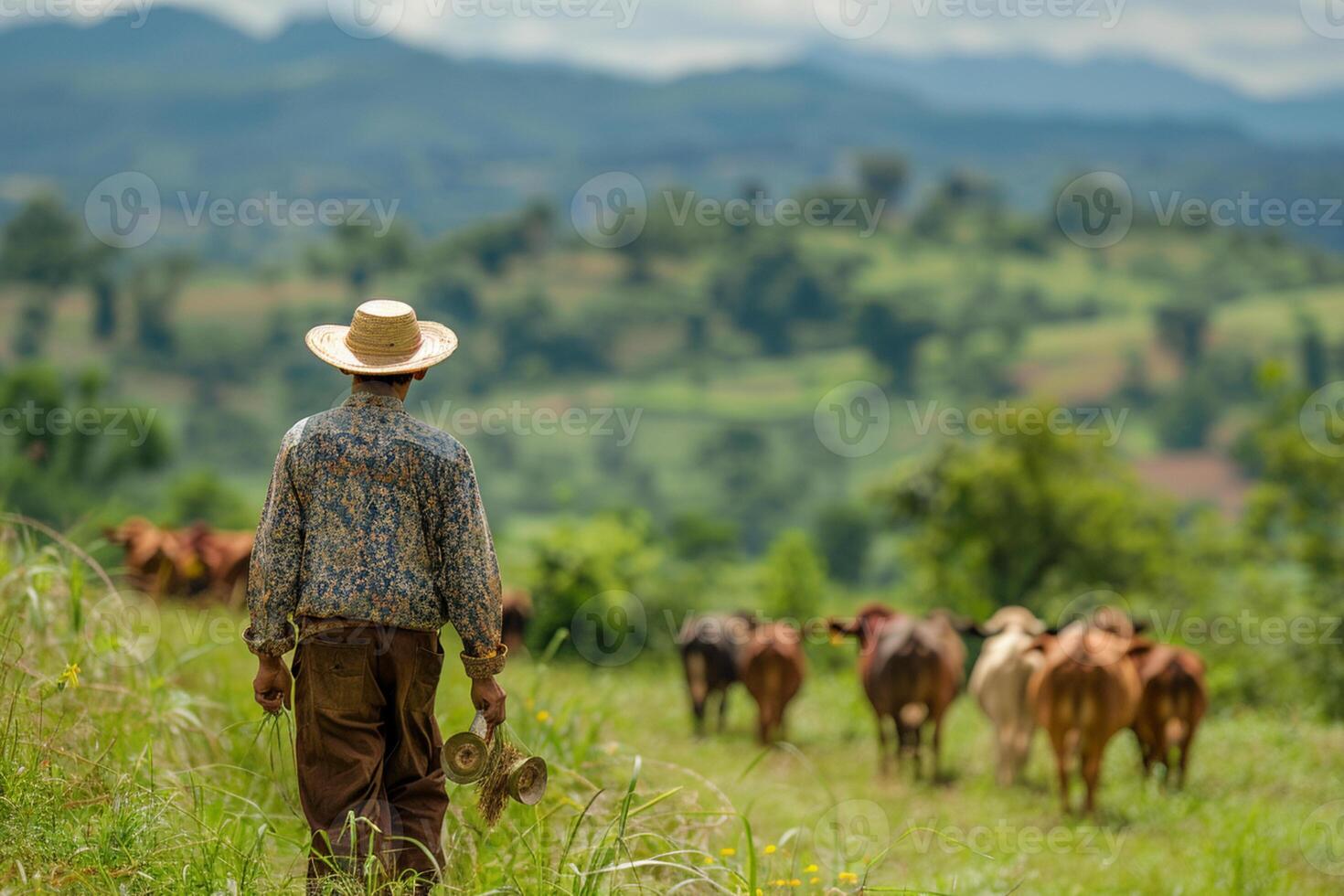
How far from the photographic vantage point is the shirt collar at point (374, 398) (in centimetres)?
503

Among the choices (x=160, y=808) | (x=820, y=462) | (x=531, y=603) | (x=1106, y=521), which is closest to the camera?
(x=160, y=808)

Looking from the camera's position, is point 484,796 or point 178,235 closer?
point 484,796

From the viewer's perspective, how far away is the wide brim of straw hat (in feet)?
16.5

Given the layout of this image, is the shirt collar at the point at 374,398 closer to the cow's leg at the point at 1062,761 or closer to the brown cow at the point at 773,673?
the cow's leg at the point at 1062,761

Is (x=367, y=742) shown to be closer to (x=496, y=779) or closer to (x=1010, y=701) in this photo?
(x=496, y=779)

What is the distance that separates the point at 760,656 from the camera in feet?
40.3

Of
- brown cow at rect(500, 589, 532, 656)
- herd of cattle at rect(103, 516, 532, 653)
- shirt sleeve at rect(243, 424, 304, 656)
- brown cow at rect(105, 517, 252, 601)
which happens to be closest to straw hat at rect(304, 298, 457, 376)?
shirt sleeve at rect(243, 424, 304, 656)

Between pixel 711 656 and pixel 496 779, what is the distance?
26.1ft

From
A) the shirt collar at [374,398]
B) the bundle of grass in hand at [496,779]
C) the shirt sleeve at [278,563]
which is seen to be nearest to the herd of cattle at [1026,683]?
the bundle of grass in hand at [496,779]

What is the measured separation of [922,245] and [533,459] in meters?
53.2

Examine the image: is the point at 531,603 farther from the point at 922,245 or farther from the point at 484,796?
the point at 922,245

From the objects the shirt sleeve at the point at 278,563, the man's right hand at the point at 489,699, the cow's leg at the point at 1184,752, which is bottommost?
the cow's leg at the point at 1184,752

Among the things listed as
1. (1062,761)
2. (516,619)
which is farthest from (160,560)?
(1062,761)

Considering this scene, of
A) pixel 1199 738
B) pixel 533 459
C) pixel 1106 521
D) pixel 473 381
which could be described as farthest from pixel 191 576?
pixel 473 381
